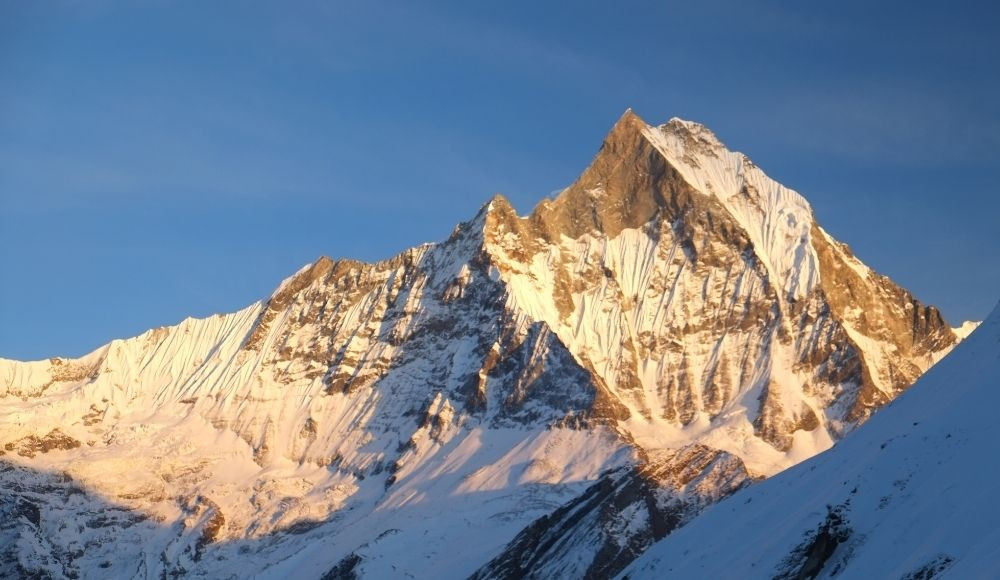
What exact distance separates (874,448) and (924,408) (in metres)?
4.66

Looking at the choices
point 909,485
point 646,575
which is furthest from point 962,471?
point 646,575

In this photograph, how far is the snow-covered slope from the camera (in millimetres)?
110062

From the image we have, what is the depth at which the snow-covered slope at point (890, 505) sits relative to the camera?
4333 inches

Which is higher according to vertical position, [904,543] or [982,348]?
[982,348]

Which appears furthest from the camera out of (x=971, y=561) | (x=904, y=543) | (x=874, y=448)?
(x=874, y=448)

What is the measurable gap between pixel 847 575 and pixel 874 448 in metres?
21.5

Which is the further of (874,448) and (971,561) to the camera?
(874,448)

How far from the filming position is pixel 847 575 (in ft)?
376

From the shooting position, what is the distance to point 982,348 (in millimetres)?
137500

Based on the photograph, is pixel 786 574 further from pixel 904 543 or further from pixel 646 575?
pixel 646 575

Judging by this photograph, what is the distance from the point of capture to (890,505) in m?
121

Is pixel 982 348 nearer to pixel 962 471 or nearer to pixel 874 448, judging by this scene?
pixel 874 448

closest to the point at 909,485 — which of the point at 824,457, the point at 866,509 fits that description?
the point at 866,509

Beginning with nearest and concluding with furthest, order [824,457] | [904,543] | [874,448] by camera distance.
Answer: [904,543], [874,448], [824,457]
